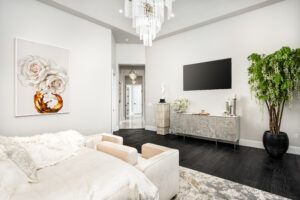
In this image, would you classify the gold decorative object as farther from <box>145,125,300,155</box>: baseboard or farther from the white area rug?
<box>145,125,300,155</box>: baseboard

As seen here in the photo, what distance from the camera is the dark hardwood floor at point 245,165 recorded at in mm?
2275

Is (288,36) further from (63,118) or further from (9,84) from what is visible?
(9,84)

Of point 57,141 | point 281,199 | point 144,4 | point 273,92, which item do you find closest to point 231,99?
point 273,92

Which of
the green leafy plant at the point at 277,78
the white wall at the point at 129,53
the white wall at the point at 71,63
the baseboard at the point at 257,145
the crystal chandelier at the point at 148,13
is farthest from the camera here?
the white wall at the point at 129,53

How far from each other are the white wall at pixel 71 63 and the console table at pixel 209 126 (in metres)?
2.18

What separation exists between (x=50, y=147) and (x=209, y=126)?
368cm

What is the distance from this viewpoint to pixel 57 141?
1998 millimetres

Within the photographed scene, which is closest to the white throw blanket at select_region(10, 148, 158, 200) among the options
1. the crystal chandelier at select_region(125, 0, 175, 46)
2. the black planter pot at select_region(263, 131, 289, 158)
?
the crystal chandelier at select_region(125, 0, 175, 46)

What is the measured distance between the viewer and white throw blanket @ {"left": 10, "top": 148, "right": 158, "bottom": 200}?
111cm

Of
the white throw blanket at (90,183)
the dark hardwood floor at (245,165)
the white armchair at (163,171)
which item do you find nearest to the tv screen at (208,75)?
the dark hardwood floor at (245,165)

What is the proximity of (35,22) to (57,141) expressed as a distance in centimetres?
267

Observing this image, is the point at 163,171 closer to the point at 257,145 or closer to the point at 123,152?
the point at 123,152

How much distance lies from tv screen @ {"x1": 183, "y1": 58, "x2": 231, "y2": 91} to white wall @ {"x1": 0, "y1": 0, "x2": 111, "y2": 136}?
2.55 metres

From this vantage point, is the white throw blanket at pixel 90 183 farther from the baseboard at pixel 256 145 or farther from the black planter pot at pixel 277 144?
the baseboard at pixel 256 145
